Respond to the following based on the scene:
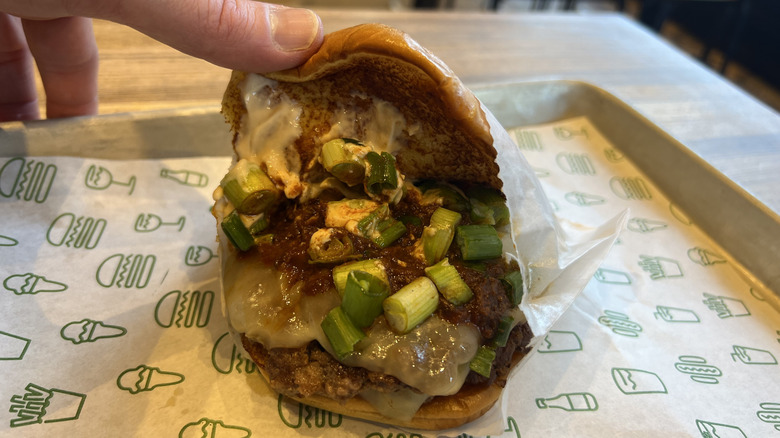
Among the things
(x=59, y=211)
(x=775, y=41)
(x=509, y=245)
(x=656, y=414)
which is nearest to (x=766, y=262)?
(x=656, y=414)

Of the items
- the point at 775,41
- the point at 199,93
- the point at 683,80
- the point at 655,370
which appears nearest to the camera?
the point at 655,370

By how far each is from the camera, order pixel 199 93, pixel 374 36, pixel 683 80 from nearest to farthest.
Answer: pixel 374 36, pixel 199 93, pixel 683 80

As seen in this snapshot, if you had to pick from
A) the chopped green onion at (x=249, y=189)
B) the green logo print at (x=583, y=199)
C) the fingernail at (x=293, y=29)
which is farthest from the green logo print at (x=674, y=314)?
the fingernail at (x=293, y=29)

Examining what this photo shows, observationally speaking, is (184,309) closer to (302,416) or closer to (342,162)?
(302,416)

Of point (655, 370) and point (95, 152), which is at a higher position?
point (95, 152)

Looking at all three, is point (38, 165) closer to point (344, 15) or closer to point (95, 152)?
point (95, 152)

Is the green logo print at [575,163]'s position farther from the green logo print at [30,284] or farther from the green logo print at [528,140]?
the green logo print at [30,284]
